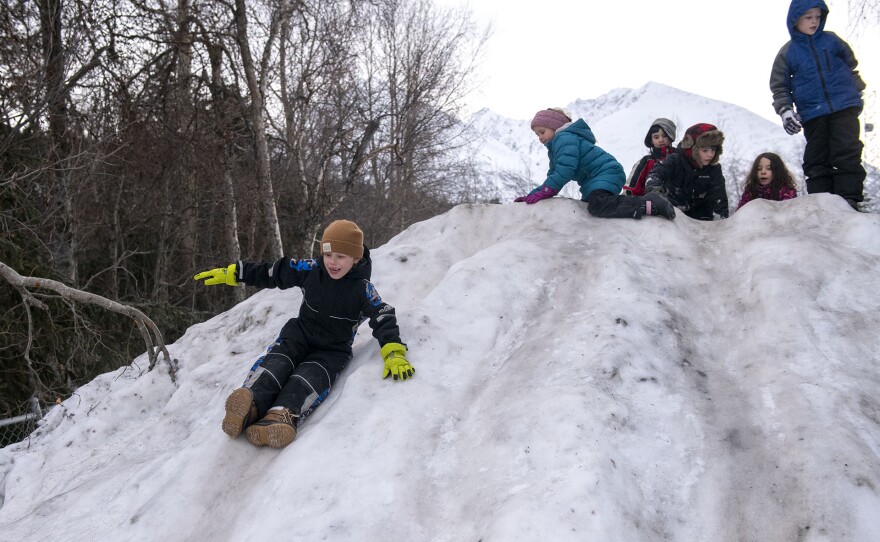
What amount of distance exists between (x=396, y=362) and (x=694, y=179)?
3839 mm

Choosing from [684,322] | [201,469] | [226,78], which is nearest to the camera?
[201,469]

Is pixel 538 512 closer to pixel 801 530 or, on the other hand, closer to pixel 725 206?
pixel 801 530

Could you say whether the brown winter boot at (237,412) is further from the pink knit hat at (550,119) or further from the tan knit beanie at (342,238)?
the pink knit hat at (550,119)

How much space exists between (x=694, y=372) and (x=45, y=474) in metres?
3.79

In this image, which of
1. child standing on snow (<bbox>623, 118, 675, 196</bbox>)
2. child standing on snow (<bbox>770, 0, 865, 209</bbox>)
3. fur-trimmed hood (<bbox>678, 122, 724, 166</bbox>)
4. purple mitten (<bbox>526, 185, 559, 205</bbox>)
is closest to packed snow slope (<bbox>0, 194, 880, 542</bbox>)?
purple mitten (<bbox>526, 185, 559, 205</bbox>)

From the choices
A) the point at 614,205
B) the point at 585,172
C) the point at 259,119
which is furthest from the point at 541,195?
the point at 259,119

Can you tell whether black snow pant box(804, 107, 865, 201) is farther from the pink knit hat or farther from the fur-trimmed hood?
the pink knit hat

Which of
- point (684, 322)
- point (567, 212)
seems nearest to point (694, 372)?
point (684, 322)

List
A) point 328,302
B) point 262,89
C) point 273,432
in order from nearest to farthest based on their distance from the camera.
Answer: point 273,432
point 328,302
point 262,89

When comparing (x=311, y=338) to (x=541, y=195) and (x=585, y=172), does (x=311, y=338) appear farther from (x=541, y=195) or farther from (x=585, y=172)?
(x=585, y=172)

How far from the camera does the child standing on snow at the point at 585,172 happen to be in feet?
14.2

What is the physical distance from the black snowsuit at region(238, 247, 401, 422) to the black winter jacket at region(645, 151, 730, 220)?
3.28 metres

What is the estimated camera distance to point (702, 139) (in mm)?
5098

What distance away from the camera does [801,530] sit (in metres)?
1.91
